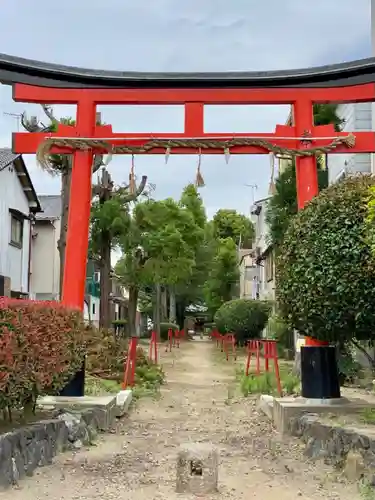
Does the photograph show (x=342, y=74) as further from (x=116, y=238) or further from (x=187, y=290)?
(x=187, y=290)

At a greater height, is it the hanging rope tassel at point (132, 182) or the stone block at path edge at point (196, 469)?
the hanging rope tassel at point (132, 182)

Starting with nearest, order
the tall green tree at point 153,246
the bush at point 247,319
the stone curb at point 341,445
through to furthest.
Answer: the stone curb at point 341,445
the bush at point 247,319
the tall green tree at point 153,246

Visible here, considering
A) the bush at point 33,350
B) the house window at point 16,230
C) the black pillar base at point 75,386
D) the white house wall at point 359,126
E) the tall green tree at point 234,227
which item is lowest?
the black pillar base at point 75,386

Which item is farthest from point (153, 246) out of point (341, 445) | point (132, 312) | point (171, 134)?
point (341, 445)

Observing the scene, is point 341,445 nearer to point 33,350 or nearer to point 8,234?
point 33,350

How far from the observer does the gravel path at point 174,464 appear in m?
6.12

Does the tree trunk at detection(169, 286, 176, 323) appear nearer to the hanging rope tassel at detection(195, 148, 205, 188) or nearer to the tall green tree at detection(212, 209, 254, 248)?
the tall green tree at detection(212, 209, 254, 248)

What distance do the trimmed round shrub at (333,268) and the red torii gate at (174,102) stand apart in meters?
2.44

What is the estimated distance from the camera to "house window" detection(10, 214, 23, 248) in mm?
24172

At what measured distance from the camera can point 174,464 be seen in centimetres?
729

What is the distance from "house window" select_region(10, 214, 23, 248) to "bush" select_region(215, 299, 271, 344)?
35.1ft

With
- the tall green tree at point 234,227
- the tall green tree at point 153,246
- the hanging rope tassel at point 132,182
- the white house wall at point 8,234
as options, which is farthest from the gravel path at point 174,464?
the tall green tree at point 234,227

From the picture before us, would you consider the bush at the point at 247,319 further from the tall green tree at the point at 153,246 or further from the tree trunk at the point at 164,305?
the tree trunk at the point at 164,305

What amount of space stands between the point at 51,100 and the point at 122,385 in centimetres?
605
